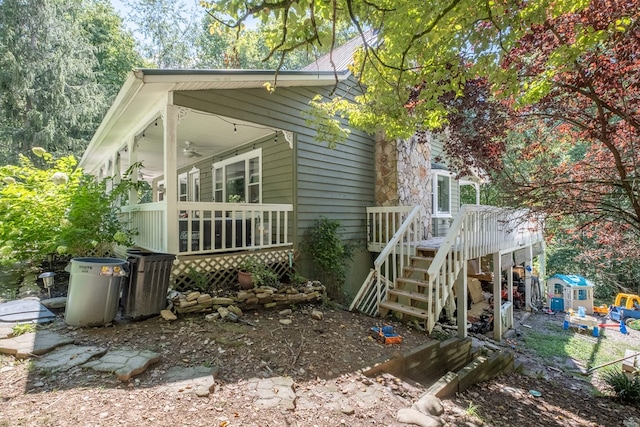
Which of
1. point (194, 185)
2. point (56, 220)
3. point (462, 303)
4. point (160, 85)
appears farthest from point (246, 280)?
point (194, 185)

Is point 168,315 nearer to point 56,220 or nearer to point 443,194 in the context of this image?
point 56,220

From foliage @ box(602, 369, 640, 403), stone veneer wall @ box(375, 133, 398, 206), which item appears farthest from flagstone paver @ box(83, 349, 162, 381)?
foliage @ box(602, 369, 640, 403)

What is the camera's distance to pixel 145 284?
3.80 m

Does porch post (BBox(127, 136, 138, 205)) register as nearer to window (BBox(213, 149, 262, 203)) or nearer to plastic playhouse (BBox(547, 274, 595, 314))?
window (BBox(213, 149, 262, 203))

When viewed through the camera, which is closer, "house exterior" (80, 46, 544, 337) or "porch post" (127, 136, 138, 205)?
"house exterior" (80, 46, 544, 337)

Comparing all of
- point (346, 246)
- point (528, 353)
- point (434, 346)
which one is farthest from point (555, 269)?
point (434, 346)

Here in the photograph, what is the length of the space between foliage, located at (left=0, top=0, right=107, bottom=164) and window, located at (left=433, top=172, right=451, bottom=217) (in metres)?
17.0

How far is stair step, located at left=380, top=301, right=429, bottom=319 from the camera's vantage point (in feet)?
15.7

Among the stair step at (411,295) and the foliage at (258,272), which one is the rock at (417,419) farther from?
the foliage at (258,272)

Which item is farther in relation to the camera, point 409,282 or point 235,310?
point 409,282

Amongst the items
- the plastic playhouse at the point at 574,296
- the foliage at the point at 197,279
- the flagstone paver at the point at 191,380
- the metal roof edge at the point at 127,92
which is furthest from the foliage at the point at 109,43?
the plastic playhouse at the point at 574,296

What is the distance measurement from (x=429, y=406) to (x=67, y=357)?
3.27 m

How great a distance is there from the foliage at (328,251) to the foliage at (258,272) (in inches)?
46.7

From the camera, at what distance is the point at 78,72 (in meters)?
15.6
